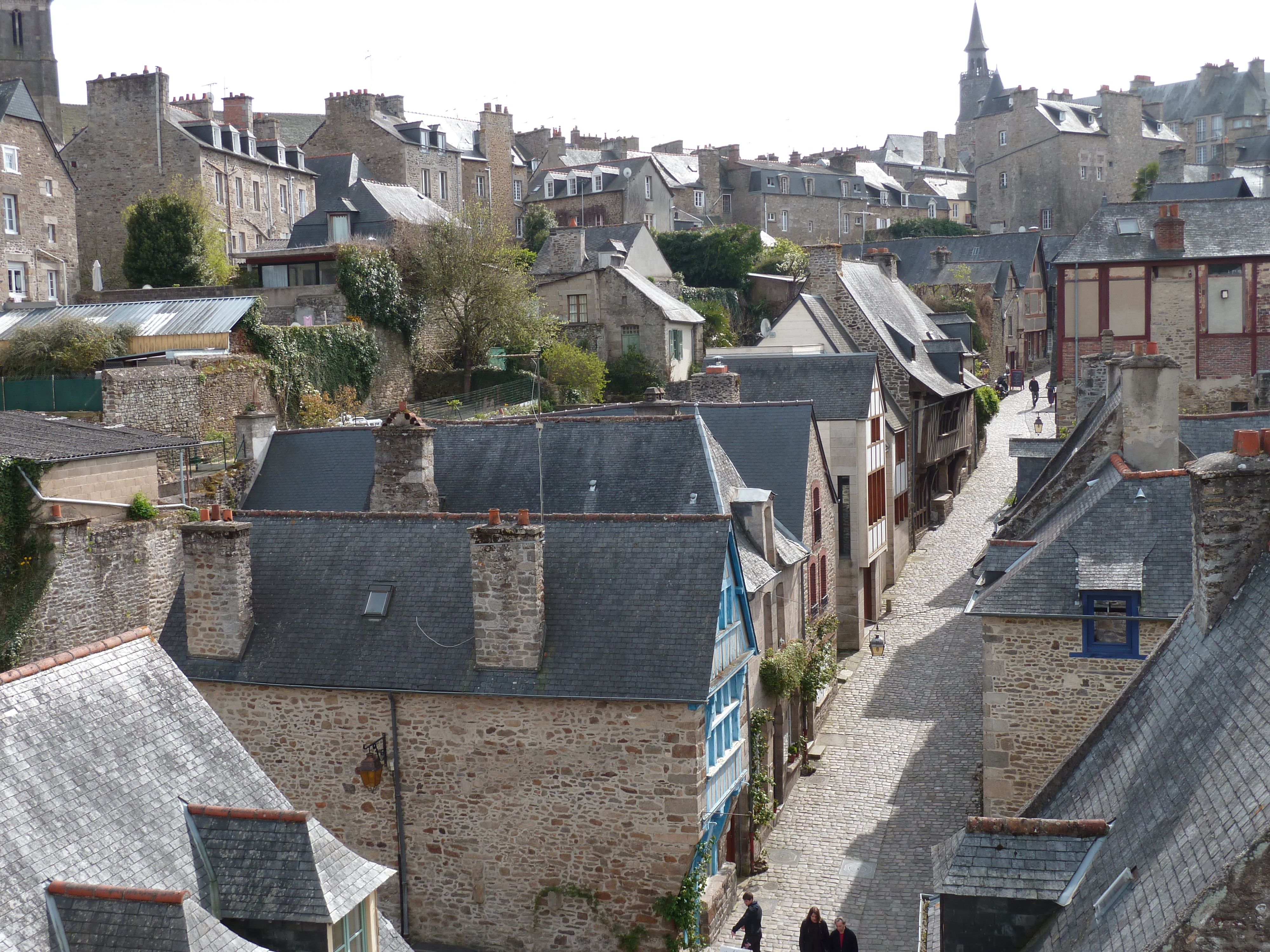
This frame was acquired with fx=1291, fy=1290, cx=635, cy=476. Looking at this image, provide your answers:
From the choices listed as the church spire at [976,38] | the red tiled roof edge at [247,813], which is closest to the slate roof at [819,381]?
the red tiled roof edge at [247,813]

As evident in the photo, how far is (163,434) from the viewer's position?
24.3m

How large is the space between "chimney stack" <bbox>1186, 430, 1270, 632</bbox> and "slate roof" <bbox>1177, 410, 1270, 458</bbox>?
10.3 m

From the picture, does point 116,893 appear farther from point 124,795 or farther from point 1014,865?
point 1014,865

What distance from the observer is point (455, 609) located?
1550cm

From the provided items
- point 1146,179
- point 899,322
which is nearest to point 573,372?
point 899,322

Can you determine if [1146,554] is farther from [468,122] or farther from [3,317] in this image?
[468,122]

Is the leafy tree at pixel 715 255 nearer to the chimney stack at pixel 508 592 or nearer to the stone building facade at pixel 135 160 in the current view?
the stone building facade at pixel 135 160

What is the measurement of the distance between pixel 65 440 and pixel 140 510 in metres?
1.69

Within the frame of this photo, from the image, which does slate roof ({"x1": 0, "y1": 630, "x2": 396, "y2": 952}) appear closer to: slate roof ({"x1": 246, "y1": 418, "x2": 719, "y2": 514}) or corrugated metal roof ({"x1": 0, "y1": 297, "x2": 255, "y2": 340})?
slate roof ({"x1": 246, "y1": 418, "x2": 719, "y2": 514})

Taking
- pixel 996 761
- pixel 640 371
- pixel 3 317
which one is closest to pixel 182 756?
pixel 996 761

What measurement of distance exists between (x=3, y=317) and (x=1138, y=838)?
29.8 metres

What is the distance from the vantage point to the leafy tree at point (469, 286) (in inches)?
1458

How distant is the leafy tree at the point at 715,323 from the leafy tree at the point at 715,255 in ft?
8.38

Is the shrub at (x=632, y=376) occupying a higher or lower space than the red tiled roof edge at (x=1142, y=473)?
higher
